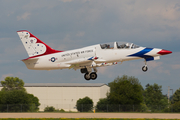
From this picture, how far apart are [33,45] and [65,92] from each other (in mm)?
89497

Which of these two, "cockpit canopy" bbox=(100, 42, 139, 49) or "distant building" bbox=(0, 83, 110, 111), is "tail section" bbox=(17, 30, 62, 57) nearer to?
"cockpit canopy" bbox=(100, 42, 139, 49)

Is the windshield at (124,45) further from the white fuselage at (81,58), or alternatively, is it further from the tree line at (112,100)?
the tree line at (112,100)

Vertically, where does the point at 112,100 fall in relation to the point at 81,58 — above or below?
below

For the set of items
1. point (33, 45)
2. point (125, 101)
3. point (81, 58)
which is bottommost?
point (125, 101)

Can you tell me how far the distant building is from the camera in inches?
5374

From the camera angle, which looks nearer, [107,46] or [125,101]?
[107,46]

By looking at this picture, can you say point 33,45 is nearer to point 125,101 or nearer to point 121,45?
point 121,45

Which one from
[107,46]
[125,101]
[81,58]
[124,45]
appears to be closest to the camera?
[124,45]

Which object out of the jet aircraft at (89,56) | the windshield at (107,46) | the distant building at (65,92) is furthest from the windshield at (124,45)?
the distant building at (65,92)

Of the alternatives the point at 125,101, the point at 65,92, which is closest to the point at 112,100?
the point at 125,101

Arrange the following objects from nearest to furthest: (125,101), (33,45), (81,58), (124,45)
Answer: (124,45) → (81,58) → (33,45) → (125,101)

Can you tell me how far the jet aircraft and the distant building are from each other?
87.0 m

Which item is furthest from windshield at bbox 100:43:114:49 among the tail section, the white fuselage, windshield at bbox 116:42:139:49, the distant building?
the distant building

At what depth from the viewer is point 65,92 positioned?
13888cm
